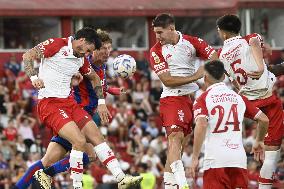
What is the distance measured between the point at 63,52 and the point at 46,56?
295 millimetres

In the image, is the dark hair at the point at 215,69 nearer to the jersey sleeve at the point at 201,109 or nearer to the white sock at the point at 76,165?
the jersey sleeve at the point at 201,109

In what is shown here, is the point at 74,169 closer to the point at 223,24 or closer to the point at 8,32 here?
the point at 223,24

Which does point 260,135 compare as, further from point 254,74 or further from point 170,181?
point 170,181

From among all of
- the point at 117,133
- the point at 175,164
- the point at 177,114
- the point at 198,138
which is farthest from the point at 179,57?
the point at 117,133

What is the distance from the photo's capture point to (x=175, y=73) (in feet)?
53.0

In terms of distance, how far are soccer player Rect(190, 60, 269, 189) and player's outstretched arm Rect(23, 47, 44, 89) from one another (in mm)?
2916

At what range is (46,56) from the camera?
15898 millimetres

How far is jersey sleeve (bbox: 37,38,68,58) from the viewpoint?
15.9 meters

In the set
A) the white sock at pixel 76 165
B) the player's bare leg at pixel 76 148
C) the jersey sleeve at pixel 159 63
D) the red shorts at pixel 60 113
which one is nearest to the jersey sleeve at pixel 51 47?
the red shorts at pixel 60 113

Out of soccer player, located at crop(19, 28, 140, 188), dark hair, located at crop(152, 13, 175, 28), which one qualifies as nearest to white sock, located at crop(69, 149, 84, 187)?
soccer player, located at crop(19, 28, 140, 188)

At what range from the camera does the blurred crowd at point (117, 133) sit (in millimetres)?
24125

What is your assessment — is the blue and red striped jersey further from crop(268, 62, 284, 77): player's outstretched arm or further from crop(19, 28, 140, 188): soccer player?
crop(268, 62, 284, 77): player's outstretched arm

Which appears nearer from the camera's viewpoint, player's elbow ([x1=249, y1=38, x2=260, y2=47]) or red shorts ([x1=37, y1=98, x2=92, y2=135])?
red shorts ([x1=37, y1=98, x2=92, y2=135])

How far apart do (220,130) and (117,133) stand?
47.5 feet
